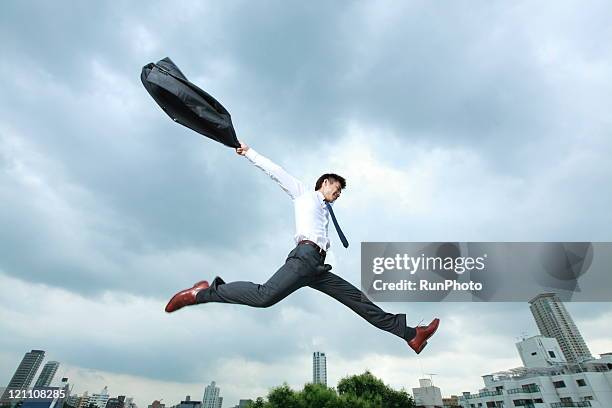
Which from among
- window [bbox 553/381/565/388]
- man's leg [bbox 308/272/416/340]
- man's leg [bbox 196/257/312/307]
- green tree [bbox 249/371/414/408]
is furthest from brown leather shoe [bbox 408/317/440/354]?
window [bbox 553/381/565/388]

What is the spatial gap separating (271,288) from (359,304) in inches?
47.4

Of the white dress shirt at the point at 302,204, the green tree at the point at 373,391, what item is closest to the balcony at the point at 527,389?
the green tree at the point at 373,391

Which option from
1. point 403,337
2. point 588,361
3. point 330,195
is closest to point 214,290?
point 330,195

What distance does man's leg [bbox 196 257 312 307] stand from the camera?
425cm

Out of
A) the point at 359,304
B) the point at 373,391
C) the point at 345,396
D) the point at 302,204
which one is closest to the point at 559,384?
the point at 373,391

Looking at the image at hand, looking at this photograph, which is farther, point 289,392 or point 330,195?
point 289,392

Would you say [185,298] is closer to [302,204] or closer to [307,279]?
[307,279]

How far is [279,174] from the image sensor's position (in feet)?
15.7

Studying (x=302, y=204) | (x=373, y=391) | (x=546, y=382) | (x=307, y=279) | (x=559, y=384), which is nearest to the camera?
(x=307, y=279)

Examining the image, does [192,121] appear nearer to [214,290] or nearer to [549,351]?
[214,290]

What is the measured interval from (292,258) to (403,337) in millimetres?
1824

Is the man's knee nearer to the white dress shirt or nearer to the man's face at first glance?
the white dress shirt

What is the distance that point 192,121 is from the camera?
4.63 metres

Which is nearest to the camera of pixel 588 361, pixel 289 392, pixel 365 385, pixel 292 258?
pixel 292 258
